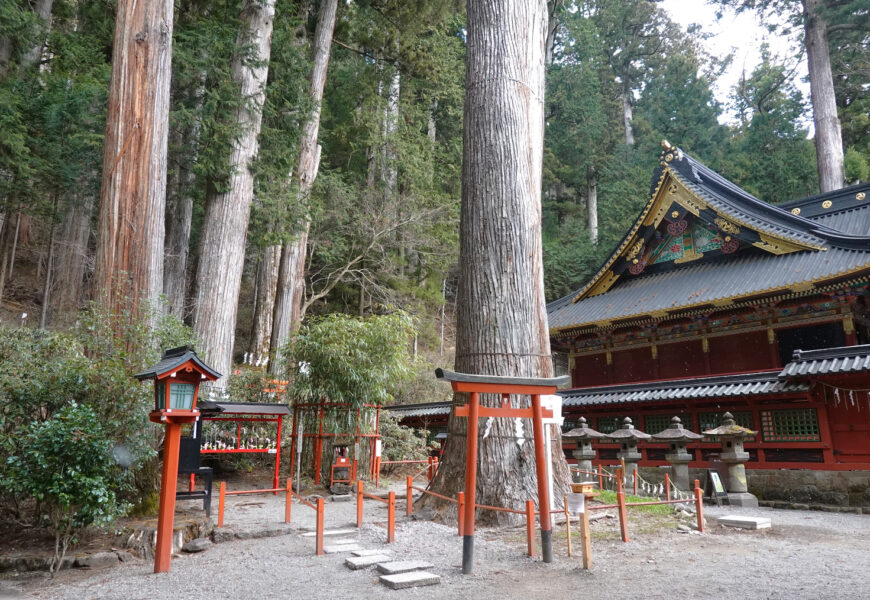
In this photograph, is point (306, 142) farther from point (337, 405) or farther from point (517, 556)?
point (517, 556)

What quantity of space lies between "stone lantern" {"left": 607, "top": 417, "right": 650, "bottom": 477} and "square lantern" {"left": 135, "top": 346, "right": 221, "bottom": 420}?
28.4ft

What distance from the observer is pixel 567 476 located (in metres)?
6.79

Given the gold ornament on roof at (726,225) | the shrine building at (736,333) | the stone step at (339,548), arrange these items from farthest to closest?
the gold ornament on roof at (726,225), the shrine building at (736,333), the stone step at (339,548)

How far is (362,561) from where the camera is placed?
509 centimetres

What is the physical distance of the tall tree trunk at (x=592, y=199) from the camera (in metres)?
29.1

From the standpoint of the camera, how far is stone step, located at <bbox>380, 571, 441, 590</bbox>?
4422 mm

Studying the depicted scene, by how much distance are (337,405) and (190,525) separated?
4203mm

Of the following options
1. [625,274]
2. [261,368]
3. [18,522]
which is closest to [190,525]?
[18,522]

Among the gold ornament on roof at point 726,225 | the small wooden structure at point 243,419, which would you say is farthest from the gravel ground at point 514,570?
the gold ornament on roof at point 726,225

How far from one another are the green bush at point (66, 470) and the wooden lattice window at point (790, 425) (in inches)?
434

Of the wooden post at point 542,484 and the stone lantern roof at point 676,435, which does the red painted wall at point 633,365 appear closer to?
the stone lantern roof at point 676,435

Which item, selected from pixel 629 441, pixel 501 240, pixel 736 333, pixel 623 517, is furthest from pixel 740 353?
pixel 623 517

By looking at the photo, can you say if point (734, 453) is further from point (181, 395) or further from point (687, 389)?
point (181, 395)

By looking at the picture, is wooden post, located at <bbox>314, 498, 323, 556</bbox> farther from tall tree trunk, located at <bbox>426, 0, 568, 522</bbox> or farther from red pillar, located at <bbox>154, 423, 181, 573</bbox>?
tall tree trunk, located at <bbox>426, 0, 568, 522</bbox>
